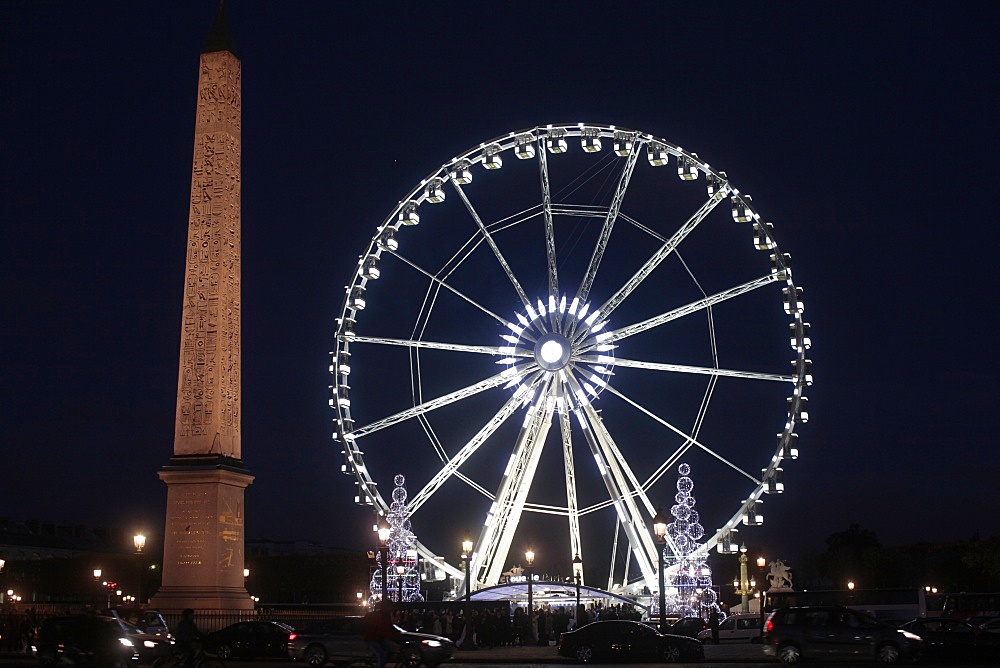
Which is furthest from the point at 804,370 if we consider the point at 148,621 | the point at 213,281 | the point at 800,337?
the point at 148,621

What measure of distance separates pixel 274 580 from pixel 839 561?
47.0m

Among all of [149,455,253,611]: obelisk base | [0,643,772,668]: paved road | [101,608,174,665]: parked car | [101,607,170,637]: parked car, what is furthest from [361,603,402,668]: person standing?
[149,455,253,611]: obelisk base

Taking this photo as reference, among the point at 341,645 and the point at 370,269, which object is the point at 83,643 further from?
the point at 370,269

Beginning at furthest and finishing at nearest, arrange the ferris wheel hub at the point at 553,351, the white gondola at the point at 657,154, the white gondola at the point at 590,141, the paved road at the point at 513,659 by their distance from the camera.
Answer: the white gondola at the point at 590,141 → the white gondola at the point at 657,154 → the ferris wheel hub at the point at 553,351 → the paved road at the point at 513,659

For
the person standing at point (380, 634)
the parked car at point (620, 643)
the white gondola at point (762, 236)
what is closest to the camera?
the person standing at point (380, 634)

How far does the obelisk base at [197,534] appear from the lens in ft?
89.9

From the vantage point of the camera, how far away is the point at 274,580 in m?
86.9

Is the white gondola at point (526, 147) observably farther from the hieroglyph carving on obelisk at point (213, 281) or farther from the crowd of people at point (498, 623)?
the crowd of people at point (498, 623)

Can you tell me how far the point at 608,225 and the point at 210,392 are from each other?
1194cm

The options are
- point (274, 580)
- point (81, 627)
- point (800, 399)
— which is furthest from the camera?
point (274, 580)

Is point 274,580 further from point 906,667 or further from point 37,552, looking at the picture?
point 906,667

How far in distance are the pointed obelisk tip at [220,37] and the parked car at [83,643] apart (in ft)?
50.6

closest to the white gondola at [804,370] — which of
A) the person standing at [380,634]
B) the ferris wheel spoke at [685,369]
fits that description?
the ferris wheel spoke at [685,369]

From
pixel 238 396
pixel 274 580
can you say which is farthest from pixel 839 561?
pixel 238 396
